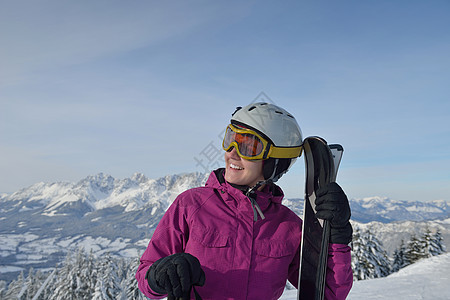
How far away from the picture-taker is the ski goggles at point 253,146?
2688 mm

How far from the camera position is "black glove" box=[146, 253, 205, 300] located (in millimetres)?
1880

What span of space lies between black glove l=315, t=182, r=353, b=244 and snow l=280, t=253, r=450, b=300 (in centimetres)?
502

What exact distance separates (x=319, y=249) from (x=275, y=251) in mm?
402

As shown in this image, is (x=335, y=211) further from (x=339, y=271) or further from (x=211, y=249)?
(x=211, y=249)

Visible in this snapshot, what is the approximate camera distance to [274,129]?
2.75 meters

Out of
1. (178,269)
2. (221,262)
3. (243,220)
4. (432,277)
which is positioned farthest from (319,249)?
(432,277)

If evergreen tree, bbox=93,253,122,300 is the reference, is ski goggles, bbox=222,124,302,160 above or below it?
above

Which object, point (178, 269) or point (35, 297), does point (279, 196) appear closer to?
point (178, 269)

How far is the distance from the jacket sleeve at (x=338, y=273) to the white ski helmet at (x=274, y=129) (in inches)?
30.7

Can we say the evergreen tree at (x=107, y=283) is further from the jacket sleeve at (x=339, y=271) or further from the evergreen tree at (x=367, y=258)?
the jacket sleeve at (x=339, y=271)

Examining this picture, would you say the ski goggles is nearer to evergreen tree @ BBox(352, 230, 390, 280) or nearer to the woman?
the woman

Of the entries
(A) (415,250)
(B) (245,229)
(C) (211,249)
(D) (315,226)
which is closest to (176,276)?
(C) (211,249)

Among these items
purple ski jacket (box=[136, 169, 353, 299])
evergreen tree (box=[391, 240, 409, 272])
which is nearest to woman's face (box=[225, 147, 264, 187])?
purple ski jacket (box=[136, 169, 353, 299])

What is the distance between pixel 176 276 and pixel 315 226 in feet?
4.30
